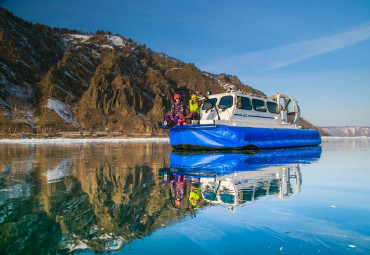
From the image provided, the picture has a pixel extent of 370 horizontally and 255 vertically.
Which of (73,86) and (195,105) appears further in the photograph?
(73,86)

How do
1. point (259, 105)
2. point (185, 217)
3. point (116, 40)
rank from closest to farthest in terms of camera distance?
point (185, 217) → point (259, 105) → point (116, 40)

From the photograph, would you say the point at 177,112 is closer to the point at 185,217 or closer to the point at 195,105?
the point at 195,105

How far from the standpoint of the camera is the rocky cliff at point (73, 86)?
48531mm

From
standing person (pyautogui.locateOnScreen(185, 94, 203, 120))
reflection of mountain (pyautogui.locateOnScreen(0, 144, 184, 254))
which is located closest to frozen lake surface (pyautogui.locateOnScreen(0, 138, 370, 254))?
reflection of mountain (pyautogui.locateOnScreen(0, 144, 184, 254))

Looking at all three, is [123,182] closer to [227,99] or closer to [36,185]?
[36,185]

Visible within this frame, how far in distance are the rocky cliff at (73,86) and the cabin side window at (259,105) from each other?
131 ft

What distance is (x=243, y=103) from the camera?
441 inches

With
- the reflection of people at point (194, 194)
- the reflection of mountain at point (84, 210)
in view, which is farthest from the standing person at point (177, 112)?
the reflection of people at point (194, 194)

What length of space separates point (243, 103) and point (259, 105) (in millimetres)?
1303

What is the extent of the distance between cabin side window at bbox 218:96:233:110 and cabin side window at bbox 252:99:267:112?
4.85 ft

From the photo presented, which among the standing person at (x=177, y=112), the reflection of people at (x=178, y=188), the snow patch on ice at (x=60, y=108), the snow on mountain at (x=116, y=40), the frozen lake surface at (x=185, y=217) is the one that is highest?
the snow on mountain at (x=116, y=40)

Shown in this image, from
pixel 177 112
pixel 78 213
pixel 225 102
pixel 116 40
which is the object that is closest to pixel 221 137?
pixel 225 102

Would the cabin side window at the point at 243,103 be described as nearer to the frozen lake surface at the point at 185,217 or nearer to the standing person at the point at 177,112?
the standing person at the point at 177,112

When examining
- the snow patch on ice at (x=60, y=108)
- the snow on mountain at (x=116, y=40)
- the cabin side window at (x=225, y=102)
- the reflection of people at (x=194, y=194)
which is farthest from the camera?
the snow on mountain at (x=116, y=40)
